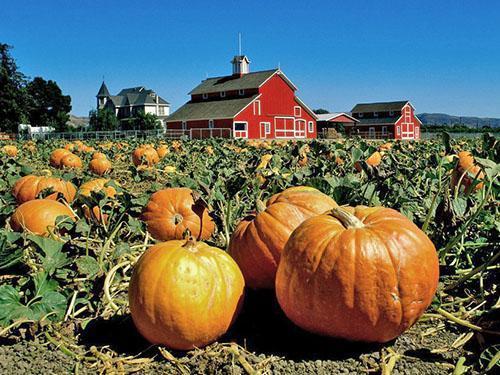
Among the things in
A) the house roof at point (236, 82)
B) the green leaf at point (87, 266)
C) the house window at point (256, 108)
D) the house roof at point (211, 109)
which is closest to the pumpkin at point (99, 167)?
the green leaf at point (87, 266)

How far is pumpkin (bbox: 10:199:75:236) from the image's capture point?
391 centimetres

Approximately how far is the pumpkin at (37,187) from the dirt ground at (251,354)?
273 centimetres

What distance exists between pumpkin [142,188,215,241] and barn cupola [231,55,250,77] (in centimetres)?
5433

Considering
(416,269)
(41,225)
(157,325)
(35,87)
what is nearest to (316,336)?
(416,269)

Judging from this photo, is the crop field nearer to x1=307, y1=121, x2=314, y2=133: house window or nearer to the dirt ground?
the dirt ground

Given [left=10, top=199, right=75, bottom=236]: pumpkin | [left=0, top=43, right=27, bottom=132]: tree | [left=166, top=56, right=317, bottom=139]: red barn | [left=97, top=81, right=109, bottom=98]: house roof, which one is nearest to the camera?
[left=10, top=199, right=75, bottom=236]: pumpkin

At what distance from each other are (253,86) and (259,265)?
50679mm

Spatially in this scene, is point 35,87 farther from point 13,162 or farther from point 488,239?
point 488,239

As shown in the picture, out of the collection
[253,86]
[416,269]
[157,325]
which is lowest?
[157,325]

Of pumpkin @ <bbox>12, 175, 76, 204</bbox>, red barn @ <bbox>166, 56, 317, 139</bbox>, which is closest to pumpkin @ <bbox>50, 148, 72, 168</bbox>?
pumpkin @ <bbox>12, 175, 76, 204</bbox>

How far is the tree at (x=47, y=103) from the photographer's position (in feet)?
276

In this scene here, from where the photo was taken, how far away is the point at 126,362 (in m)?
2.31

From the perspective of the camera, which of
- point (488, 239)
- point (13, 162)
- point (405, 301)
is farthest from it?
point (13, 162)

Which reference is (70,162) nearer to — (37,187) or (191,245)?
(37,187)
